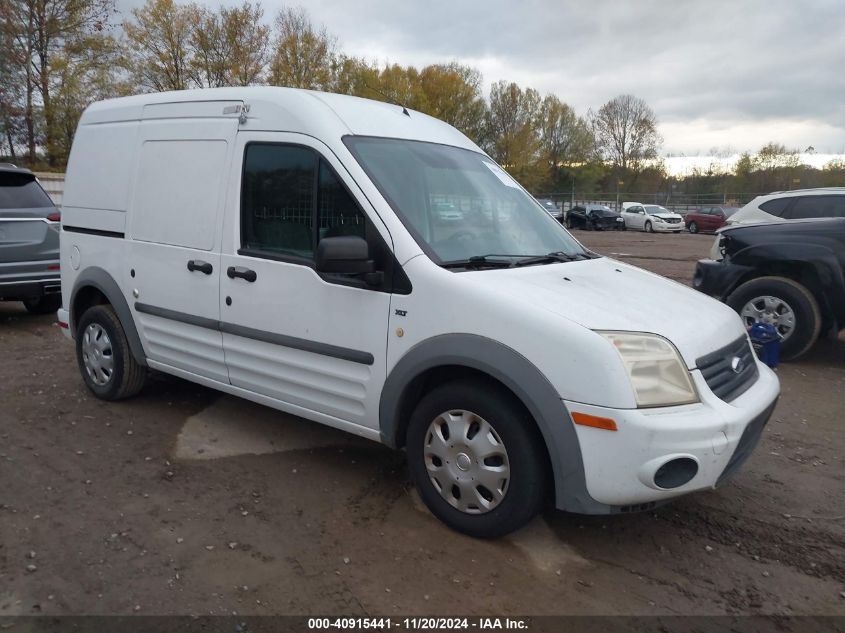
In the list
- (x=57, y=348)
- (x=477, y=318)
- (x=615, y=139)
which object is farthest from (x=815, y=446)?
(x=615, y=139)

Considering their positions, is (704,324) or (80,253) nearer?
(704,324)

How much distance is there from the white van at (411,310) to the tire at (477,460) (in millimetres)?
10

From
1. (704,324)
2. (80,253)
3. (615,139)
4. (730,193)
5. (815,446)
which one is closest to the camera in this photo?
(704,324)

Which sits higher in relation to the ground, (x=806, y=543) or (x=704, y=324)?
(x=704, y=324)

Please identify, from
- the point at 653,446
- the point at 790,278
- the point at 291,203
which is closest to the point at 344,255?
the point at 291,203

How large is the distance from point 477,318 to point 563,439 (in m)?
0.65

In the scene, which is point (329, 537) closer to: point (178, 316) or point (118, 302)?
point (178, 316)

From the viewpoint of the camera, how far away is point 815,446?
4684mm

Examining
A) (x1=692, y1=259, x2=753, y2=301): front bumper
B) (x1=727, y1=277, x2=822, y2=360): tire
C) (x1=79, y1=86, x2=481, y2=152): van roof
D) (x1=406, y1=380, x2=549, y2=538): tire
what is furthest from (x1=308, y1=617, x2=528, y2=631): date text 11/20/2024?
(x1=692, y1=259, x2=753, y2=301): front bumper

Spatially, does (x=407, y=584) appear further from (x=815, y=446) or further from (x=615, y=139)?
(x=615, y=139)

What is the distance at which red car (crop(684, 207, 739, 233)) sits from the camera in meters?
34.3

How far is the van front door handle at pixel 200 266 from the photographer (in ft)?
13.7

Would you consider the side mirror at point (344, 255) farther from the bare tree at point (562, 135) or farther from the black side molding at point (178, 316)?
the bare tree at point (562, 135)

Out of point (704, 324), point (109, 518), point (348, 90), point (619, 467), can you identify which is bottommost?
point (109, 518)
